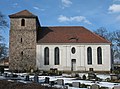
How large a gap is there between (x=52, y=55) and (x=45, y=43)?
2.40 meters

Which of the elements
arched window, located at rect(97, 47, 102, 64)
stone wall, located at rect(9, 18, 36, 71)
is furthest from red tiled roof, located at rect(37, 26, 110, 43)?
stone wall, located at rect(9, 18, 36, 71)

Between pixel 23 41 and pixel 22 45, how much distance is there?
2.37 feet

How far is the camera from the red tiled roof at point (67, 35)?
1592 inches

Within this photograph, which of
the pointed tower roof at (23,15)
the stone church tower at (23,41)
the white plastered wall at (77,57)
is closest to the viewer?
the white plastered wall at (77,57)

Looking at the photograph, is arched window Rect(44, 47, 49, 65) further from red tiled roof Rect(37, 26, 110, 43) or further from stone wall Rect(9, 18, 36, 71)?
stone wall Rect(9, 18, 36, 71)

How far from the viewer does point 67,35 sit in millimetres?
41469

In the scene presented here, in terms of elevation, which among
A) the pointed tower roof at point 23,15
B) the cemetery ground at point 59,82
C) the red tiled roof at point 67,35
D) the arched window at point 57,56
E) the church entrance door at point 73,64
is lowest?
the cemetery ground at point 59,82

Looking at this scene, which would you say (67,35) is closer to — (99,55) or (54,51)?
(54,51)

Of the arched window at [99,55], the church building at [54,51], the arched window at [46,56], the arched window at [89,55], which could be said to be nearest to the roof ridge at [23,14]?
the church building at [54,51]

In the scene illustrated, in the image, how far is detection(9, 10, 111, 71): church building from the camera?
39.9 m

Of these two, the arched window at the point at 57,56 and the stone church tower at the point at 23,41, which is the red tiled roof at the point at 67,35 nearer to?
the arched window at the point at 57,56

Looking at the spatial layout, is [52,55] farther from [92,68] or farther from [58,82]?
[58,82]

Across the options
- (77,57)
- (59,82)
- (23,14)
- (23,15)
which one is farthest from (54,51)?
(59,82)

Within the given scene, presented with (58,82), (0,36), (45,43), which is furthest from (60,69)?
(58,82)
